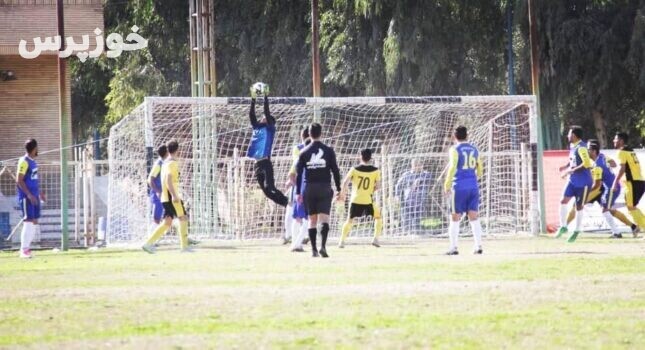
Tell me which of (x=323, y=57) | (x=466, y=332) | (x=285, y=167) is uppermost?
(x=323, y=57)

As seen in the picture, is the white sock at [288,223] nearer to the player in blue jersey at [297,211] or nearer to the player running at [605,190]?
the player in blue jersey at [297,211]

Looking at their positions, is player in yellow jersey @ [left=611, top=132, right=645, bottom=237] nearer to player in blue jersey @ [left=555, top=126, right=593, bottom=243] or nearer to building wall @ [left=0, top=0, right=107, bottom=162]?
player in blue jersey @ [left=555, top=126, right=593, bottom=243]

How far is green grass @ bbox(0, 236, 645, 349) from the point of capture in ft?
33.5

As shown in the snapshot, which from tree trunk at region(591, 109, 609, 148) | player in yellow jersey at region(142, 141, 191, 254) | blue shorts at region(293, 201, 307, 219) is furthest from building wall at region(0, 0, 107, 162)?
player in yellow jersey at region(142, 141, 191, 254)

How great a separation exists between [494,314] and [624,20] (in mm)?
29422

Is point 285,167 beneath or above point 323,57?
beneath

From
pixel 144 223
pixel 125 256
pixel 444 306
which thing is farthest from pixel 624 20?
pixel 444 306

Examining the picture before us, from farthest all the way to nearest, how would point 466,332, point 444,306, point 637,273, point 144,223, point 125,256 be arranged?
1. point 144,223
2. point 125,256
3. point 637,273
4. point 444,306
5. point 466,332

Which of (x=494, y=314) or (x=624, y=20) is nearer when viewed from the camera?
(x=494, y=314)

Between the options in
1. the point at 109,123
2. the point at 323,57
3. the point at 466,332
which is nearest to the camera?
the point at 466,332

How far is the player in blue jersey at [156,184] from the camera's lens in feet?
77.5

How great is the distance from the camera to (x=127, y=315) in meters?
12.1

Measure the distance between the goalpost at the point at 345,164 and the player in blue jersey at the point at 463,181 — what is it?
25.3 ft

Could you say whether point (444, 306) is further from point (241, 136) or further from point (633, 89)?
point (633, 89)
